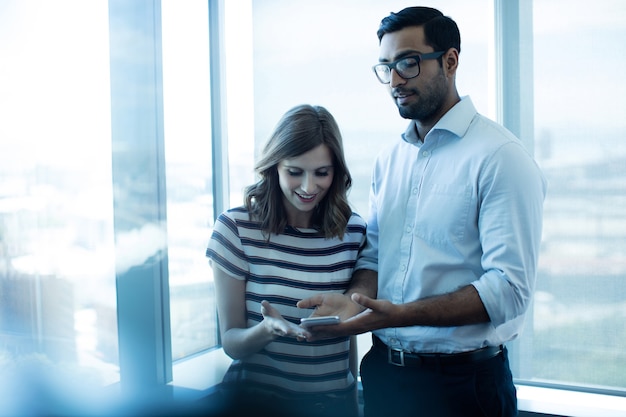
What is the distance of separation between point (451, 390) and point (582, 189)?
988 millimetres

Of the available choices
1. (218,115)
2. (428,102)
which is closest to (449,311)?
(428,102)

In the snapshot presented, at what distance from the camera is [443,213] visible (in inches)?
53.7

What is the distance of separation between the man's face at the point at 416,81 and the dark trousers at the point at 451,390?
0.64m

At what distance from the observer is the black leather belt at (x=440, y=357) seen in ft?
4.48

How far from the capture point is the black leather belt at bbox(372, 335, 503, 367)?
137 centimetres

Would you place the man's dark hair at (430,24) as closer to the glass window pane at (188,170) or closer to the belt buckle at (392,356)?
the belt buckle at (392,356)

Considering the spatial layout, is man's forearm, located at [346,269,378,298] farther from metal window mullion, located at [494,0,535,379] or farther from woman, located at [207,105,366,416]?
metal window mullion, located at [494,0,535,379]

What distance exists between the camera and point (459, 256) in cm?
135

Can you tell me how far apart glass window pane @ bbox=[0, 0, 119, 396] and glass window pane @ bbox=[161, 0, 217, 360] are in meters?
0.37

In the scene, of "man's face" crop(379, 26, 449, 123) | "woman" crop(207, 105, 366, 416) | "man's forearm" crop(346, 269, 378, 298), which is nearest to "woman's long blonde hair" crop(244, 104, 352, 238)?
"woman" crop(207, 105, 366, 416)

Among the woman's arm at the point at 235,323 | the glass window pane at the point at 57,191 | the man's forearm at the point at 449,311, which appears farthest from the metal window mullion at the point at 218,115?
the man's forearm at the point at 449,311

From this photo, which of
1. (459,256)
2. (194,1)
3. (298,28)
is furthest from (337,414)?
(194,1)

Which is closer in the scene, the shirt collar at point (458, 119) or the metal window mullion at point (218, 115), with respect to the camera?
the shirt collar at point (458, 119)

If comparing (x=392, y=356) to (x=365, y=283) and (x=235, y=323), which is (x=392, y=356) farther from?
(x=235, y=323)
